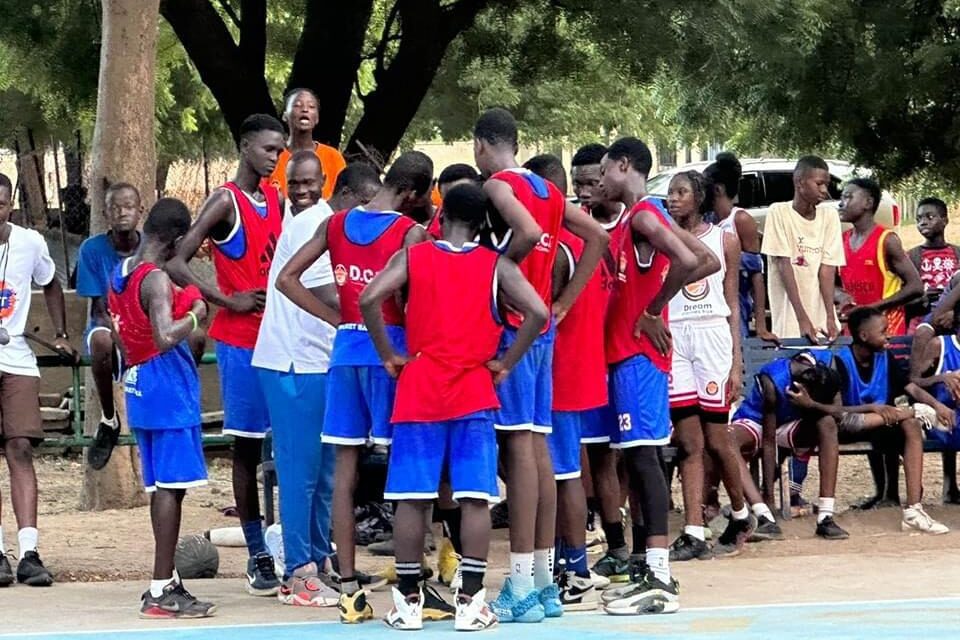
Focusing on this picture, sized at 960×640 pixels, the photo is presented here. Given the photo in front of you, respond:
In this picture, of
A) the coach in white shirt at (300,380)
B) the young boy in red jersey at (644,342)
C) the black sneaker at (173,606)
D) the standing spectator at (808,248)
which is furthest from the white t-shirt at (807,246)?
the black sneaker at (173,606)

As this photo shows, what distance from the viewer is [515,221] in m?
7.13

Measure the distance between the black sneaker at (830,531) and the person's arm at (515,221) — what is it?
11.7 ft

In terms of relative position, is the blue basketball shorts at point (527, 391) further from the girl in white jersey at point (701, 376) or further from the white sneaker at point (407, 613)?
the girl in white jersey at point (701, 376)

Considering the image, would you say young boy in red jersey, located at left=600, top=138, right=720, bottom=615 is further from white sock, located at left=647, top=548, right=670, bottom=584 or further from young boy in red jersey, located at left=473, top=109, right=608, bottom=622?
young boy in red jersey, located at left=473, top=109, right=608, bottom=622

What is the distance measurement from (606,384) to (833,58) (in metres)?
6.56

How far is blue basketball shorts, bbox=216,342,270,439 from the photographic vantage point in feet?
26.4

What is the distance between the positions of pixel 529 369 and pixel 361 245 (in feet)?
2.91

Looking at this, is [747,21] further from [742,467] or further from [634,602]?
[634,602]

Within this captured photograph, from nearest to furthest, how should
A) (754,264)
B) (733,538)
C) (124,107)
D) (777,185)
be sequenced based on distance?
(733,538), (754,264), (124,107), (777,185)

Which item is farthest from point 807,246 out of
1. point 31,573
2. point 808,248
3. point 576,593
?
point 31,573

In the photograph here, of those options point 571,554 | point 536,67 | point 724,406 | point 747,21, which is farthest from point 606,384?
Result: point 536,67

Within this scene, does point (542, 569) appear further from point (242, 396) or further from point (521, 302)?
point (242, 396)

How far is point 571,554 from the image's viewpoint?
7871mm

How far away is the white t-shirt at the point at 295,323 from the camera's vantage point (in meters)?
7.79
